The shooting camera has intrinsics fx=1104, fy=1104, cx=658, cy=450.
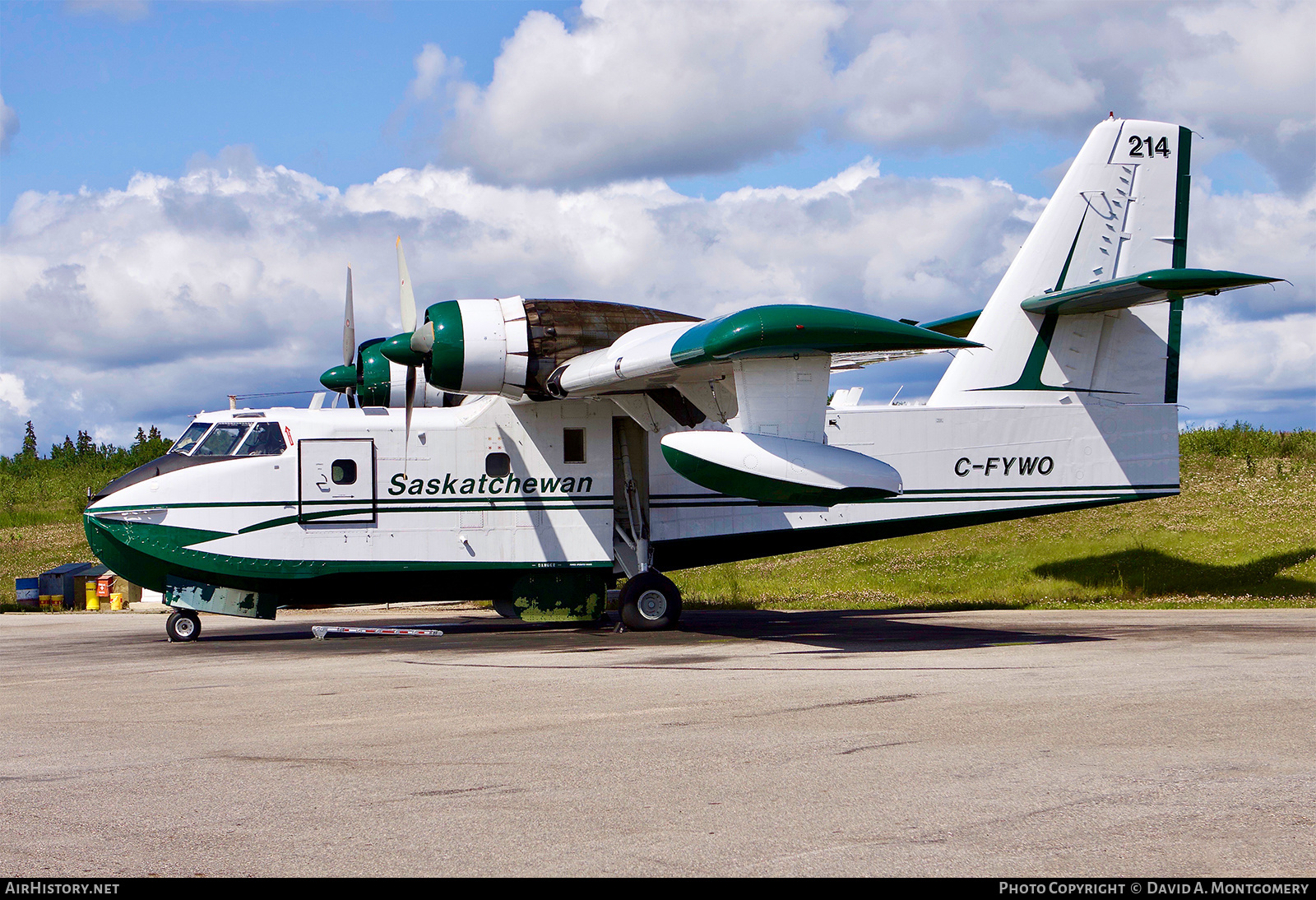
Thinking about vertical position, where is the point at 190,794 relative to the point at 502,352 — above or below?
below

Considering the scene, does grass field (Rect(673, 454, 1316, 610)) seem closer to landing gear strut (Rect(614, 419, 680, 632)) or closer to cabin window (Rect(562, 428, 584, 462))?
landing gear strut (Rect(614, 419, 680, 632))

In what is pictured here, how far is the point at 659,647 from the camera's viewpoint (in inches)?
590

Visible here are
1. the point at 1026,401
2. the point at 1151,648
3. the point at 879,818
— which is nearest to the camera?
the point at 879,818

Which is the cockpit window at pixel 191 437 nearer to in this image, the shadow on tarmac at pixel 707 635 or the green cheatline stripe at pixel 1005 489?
the shadow on tarmac at pixel 707 635

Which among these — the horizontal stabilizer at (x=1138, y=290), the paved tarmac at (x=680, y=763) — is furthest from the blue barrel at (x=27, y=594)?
the horizontal stabilizer at (x=1138, y=290)

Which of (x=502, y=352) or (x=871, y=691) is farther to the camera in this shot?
(x=502, y=352)

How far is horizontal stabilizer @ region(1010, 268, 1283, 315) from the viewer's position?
15609 mm

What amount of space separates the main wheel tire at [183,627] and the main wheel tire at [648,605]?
676 centimetres

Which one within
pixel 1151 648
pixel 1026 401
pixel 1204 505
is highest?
pixel 1026 401

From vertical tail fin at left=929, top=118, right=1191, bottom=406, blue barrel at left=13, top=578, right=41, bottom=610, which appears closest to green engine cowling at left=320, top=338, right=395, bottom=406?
vertical tail fin at left=929, top=118, right=1191, bottom=406

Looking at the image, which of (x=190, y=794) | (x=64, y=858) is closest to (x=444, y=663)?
(x=190, y=794)

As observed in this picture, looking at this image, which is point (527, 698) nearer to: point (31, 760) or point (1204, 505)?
point (31, 760)

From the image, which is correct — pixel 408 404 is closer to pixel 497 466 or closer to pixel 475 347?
pixel 497 466

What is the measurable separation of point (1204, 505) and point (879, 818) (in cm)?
2427
